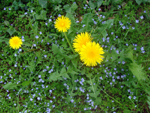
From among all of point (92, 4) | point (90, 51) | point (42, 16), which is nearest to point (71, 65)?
point (90, 51)

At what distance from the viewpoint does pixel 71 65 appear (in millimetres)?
2613

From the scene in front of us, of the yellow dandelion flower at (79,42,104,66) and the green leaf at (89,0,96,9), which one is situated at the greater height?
the green leaf at (89,0,96,9)

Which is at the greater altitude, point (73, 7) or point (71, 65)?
point (73, 7)

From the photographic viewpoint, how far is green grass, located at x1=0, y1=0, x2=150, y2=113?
8.60ft

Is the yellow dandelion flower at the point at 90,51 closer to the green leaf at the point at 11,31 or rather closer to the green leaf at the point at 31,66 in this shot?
the green leaf at the point at 31,66

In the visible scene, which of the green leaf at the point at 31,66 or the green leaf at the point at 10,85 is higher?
the green leaf at the point at 31,66

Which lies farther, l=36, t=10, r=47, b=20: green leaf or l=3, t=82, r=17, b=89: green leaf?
l=36, t=10, r=47, b=20: green leaf

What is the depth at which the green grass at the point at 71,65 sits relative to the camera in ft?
8.60

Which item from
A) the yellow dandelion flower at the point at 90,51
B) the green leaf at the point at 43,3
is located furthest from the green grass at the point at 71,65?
the yellow dandelion flower at the point at 90,51

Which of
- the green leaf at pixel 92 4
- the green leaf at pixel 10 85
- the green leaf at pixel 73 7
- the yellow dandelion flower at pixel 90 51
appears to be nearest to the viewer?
the yellow dandelion flower at pixel 90 51

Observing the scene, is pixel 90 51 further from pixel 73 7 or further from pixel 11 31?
pixel 11 31

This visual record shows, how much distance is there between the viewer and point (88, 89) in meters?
2.61

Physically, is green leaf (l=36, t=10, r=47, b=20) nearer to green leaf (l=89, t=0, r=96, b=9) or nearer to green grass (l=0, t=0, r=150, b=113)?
green grass (l=0, t=0, r=150, b=113)

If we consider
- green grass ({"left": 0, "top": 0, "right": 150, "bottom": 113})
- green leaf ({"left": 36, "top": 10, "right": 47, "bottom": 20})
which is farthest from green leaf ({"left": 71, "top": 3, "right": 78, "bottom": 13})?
green leaf ({"left": 36, "top": 10, "right": 47, "bottom": 20})
